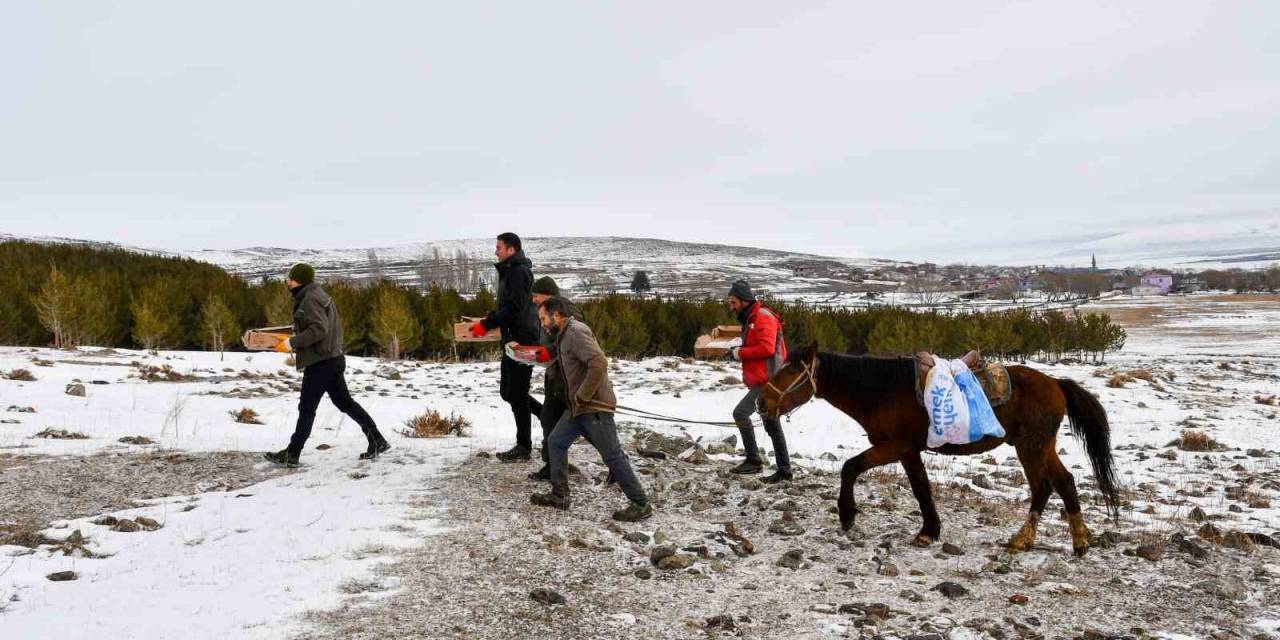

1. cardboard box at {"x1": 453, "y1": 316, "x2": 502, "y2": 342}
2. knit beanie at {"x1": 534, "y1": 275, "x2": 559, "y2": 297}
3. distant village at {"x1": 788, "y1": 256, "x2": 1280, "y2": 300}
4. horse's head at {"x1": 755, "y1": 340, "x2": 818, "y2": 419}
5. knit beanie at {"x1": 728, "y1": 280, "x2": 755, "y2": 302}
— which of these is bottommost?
distant village at {"x1": 788, "y1": 256, "x2": 1280, "y2": 300}

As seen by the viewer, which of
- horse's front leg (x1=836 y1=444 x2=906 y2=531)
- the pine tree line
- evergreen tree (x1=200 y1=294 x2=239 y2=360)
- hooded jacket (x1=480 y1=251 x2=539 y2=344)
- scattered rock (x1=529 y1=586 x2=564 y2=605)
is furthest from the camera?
evergreen tree (x1=200 y1=294 x2=239 y2=360)

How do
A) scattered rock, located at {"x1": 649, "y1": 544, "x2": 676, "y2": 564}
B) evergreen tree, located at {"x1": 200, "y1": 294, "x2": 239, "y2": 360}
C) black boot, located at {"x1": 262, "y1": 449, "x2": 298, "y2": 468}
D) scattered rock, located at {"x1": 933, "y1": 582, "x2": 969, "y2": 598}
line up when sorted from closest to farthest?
1. scattered rock, located at {"x1": 933, "y1": 582, "x2": 969, "y2": 598}
2. scattered rock, located at {"x1": 649, "y1": 544, "x2": 676, "y2": 564}
3. black boot, located at {"x1": 262, "y1": 449, "x2": 298, "y2": 468}
4. evergreen tree, located at {"x1": 200, "y1": 294, "x2": 239, "y2": 360}

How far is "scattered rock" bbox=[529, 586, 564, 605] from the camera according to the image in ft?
14.1

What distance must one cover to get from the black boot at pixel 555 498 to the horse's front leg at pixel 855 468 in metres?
2.20

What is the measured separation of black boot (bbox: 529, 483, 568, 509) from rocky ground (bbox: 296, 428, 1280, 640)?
12 centimetres

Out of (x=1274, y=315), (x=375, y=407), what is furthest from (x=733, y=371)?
(x=1274, y=315)

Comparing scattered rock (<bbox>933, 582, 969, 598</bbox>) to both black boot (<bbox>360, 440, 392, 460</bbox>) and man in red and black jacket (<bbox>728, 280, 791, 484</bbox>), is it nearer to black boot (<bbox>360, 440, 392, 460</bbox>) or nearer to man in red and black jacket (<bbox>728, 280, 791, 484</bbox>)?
man in red and black jacket (<bbox>728, 280, 791, 484</bbox>)

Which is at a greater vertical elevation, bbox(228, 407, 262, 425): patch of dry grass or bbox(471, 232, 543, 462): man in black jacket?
bbox(471, 232, 543, 462): man in black jacket

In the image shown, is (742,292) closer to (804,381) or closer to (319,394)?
(804,381)

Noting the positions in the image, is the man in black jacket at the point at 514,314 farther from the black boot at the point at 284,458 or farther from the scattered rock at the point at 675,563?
the scattered rock at the point at 675,563

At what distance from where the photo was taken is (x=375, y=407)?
40.5 ft

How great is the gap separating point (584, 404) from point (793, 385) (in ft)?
5.46

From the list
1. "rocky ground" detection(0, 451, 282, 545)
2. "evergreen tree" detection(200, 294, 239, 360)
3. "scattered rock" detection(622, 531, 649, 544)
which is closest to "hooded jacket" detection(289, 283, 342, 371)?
"rocky ground" detection(0, 451, 282, 545)

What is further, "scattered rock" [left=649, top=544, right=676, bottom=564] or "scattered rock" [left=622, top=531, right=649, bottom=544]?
"scattered rock" [left=622, top=531, right=649, bottom=544]
